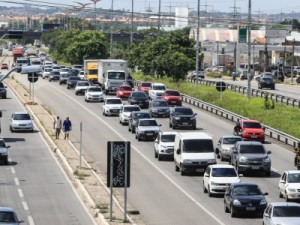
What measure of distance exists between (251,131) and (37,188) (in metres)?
A: 19.9

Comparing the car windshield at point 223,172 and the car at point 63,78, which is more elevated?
the car windshield at point 223,172

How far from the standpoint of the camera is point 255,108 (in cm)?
8306

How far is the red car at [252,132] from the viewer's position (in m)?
62.9

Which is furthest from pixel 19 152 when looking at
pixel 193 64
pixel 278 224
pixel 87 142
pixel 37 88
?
pixel 193 64

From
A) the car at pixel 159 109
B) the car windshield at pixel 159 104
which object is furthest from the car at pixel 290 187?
the car windshield at pixel 159 104

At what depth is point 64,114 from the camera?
270 feet

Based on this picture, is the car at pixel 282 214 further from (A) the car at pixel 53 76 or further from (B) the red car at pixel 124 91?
(A) the car at pixel 53 76

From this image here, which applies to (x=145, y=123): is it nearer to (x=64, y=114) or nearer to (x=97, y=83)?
(x=64, y=114)

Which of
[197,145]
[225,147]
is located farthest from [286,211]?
[225,147]

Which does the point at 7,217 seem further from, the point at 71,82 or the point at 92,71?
the point at 92,71

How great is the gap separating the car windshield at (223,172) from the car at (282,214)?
8.91 metres

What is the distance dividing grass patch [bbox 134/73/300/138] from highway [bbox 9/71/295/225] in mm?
2577

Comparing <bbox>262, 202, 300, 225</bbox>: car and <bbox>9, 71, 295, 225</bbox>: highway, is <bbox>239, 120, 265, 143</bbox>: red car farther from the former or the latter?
<bbox>262, 202, 300, 225</bbox>: car

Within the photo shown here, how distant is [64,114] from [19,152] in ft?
73.2
